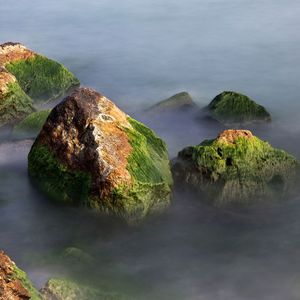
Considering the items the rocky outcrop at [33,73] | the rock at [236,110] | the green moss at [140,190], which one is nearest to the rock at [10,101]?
the rocky outcrop at [33,73]

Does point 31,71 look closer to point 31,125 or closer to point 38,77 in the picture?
point 38,77

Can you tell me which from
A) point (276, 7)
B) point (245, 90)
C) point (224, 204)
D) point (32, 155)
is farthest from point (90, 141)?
point (276, 7)

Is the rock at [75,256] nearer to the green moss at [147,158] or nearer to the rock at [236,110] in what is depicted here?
the green moss at [147,158]

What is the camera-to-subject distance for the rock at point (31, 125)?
12523 millimetres

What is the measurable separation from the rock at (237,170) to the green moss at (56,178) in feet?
6.02

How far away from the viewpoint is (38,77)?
14820 millimetres

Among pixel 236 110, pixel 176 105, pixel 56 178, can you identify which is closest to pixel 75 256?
pixel 56 178

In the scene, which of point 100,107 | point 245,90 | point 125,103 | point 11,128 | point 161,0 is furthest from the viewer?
point 161,0

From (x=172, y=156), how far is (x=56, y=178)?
281cm

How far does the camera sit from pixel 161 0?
3025 centimetres

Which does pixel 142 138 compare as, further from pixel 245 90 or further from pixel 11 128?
pixel 245 90

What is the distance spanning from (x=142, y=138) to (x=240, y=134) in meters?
1.70

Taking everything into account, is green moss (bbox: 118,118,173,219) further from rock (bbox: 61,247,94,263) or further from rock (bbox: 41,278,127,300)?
rock (bbox: 41,278,127,300)

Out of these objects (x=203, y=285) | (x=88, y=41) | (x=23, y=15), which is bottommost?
(x=203, y=285)
